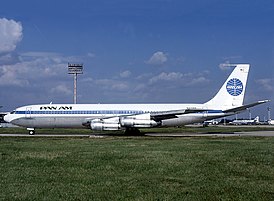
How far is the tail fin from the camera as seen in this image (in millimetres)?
43031

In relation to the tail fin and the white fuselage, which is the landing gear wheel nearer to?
the white fuselage

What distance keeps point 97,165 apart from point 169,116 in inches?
1072

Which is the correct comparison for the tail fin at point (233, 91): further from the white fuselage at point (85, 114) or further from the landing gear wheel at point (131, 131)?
the landing gear wheel at point (131, 131)

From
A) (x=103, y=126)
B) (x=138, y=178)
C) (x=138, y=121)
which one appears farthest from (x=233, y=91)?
(x=138, y=178)

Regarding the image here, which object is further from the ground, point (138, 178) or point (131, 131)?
point (131, 131)

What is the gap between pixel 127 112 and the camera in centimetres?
4166

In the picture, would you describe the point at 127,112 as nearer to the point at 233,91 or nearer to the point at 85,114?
the point at 85,114

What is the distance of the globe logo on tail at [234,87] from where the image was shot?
43.5 m

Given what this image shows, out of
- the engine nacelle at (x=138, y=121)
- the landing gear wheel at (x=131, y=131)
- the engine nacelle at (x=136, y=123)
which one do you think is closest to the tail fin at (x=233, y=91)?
the engine nacelle at (x=138, y=121)

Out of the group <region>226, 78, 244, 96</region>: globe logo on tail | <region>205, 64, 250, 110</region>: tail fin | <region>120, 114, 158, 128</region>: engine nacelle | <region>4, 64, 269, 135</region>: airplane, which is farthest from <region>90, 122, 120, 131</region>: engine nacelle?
<region>226, 78, 244, 96</region>: globe logo on tail

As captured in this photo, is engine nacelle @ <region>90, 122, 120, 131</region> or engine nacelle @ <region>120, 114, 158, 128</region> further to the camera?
engine nacelle @ <region>120, 114, 158, 128</region>

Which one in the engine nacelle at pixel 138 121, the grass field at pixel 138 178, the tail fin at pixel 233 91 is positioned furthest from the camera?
the tail fin at pixel 233 91

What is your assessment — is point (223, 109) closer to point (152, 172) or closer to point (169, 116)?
point (169, 116)

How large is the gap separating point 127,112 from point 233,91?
1197 centimetres
